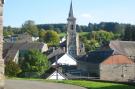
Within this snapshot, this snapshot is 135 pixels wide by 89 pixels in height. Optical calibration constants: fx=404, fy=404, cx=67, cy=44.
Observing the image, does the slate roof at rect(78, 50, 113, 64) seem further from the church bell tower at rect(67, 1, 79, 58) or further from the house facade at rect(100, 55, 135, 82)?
the church bell tower at rect(67, 1, 79, 58)

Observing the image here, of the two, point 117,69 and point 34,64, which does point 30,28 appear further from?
point 34,64

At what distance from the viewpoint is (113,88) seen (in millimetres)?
22359

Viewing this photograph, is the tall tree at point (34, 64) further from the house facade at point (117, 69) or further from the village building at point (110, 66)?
the house facade at point (117, 69)

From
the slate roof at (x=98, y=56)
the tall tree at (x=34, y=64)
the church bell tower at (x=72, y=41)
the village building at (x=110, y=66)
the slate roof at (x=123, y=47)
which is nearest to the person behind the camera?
the tall tree at (x=34, y=64)

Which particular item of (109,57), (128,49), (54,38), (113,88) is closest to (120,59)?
(109,57)

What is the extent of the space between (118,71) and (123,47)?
424 inches

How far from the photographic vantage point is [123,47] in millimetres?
73625

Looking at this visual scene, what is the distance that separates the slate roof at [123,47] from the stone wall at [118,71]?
5053 mm

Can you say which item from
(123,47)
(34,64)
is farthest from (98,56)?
(34,64)

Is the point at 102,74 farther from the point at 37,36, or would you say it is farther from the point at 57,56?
the point at 37,36

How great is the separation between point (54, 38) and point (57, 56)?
72.4 m

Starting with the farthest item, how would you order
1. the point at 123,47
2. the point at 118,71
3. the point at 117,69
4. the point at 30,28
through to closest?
the point at 30,28 < the point at 123,47 < the point at 117,69 < the point at 118,71

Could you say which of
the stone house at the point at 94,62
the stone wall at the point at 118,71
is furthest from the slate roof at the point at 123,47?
the stone wall at the point at 118,71

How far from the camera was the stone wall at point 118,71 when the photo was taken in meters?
62.6
